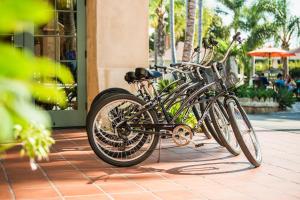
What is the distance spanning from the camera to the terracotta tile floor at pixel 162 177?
3.83m

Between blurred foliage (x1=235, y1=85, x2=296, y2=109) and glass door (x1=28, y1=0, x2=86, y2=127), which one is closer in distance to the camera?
glass door (x1=28, y1=0, x2=86, y2=127)

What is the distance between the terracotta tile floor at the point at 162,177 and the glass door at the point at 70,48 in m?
1.81

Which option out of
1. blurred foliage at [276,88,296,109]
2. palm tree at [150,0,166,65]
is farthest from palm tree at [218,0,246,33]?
blurred foliage at [276,88,296,109]

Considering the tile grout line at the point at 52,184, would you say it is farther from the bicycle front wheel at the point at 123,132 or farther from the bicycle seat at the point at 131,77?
the bicycle seat at the point at 131,77

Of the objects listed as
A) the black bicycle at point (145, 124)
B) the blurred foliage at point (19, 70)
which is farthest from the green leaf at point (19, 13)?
the black bicycle at point (145, 124)

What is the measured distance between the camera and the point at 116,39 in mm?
7594

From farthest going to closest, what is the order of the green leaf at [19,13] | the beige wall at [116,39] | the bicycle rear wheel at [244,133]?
1. the beige wall at [116,39]
2. the bicycle rear wheel at [244,133]
3. the green leaf at [19,13]

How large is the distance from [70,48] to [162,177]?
4006 millimetres

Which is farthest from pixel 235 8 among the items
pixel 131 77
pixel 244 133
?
pixel 131 77

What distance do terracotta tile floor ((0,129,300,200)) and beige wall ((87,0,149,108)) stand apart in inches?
69.3

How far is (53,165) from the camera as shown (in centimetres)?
504

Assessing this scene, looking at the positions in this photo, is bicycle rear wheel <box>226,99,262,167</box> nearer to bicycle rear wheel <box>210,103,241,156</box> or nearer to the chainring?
bicycle rear wheel <box>210,103,241,156</box>

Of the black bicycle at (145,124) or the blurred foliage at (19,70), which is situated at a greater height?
the blurred foliage at (19,70)

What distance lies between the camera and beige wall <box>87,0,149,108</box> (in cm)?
752
